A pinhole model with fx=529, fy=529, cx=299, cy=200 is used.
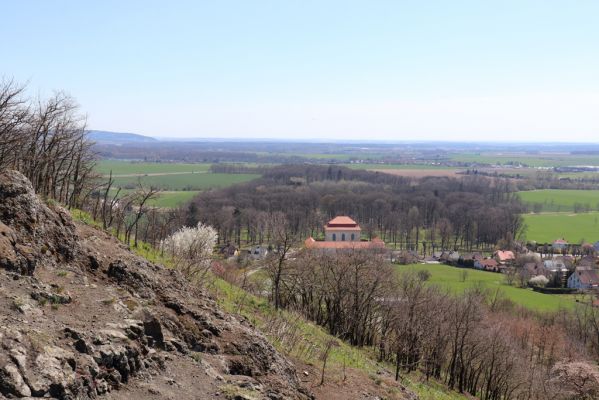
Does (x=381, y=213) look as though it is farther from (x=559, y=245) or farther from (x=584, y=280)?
(x=584, y=280)

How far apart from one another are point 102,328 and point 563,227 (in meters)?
123

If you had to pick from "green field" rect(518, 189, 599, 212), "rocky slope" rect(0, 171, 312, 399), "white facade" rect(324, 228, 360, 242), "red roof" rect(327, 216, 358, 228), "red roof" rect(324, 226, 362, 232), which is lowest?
"green field" rect(518, 189, 599, 212)

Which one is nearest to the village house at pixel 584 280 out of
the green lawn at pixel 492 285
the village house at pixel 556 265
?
the village house at pixel 556 265

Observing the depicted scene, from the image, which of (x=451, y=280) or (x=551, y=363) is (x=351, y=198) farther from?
(x=551, y=363)

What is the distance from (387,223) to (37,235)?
10262 centimetres

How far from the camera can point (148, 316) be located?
9.01 meters

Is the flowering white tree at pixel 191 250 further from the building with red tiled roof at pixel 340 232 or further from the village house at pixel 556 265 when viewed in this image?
the village house at pixel 556 265

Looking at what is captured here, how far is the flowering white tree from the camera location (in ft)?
62.4

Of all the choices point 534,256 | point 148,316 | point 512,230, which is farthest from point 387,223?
point 148,316

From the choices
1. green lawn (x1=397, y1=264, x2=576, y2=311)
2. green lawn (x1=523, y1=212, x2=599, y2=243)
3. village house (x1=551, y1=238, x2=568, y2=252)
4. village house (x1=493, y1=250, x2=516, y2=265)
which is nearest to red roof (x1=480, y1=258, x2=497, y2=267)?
village house (x1=493, y1=250, x2=516, y2=265)

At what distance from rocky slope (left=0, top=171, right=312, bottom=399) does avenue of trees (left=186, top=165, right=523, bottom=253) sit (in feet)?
231

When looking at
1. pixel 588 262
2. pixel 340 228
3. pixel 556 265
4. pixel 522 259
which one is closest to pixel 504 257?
pixel 522 259

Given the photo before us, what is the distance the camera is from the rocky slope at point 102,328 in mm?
6832

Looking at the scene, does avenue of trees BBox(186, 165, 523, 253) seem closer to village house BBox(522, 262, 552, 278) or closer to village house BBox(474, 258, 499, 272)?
village house BBox(474, 258, 499, 272)
